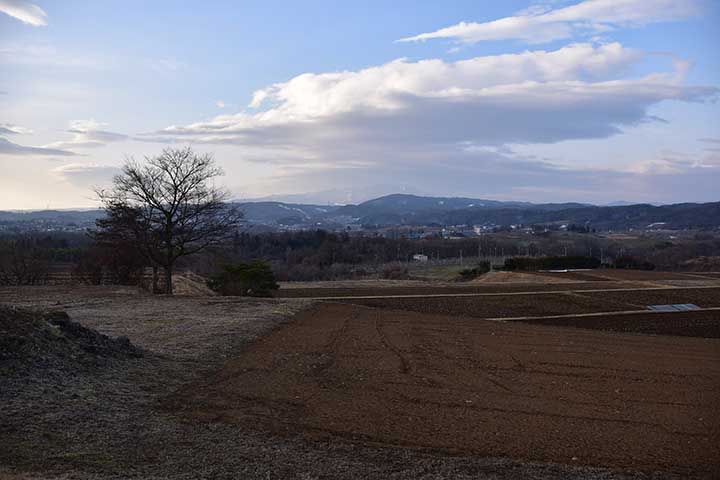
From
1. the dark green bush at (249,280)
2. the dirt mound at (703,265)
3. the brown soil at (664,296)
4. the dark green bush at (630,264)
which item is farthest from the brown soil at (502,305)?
the dirt mound at (703,265)

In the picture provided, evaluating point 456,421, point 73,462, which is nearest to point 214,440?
point 73,462

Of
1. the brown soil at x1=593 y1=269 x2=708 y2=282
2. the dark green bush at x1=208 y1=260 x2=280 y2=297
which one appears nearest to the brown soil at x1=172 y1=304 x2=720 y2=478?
the dark green bush at x1=208 y1=260 x2=280 y2=297

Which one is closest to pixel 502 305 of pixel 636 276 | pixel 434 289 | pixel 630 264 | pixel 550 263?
pixel 434 289

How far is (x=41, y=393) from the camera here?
9438 millimetres

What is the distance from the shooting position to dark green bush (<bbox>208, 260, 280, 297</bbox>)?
105ft

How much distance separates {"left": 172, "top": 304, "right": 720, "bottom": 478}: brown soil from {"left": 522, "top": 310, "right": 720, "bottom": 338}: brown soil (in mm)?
4902

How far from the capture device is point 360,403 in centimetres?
1029

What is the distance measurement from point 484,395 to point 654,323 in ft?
54.4

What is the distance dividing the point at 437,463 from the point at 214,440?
287cm

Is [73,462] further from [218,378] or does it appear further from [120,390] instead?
[218,378]

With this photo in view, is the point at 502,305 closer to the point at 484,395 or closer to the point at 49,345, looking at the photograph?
the point at 484,395

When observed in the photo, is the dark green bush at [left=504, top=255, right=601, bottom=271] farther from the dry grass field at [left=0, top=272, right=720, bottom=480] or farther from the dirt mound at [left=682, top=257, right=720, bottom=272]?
the dry grass field at [left=0, top=272, right=720, bottom=480]

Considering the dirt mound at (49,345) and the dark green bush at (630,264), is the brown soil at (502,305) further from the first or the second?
the dark green bush at (630,264)

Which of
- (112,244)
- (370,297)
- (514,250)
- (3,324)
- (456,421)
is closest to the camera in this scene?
(456,421)
